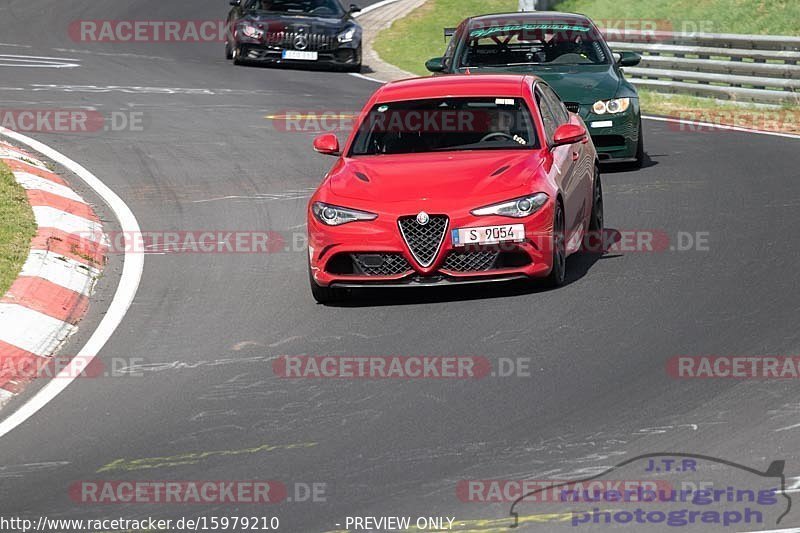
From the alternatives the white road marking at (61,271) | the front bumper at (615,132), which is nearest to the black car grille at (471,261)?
the white road marking at (61,271)

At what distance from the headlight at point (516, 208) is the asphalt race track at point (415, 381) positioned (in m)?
0.59

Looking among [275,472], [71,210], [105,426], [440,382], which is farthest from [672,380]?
[71,210]

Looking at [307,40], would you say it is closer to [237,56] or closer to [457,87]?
[237,56]

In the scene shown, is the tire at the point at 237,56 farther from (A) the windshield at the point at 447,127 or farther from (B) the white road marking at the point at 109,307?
(A) the windshield at the point at 447,127

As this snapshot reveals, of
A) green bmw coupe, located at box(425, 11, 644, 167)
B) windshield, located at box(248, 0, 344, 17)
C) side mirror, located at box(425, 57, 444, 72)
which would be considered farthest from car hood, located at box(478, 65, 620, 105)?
windshield, located at box(248, 0, 344, 17)

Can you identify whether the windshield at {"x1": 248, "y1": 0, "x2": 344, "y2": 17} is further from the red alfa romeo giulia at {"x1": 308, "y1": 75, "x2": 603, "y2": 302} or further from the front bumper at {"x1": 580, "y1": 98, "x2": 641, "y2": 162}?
the red alfa romeo giulia at {"x1": 308, "y1": 75, "x2": 603, "y2": 302}

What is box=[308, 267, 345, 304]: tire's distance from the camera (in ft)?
34.9

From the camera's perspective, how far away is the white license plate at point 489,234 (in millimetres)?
10281

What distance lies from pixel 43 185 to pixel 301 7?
1463 cm

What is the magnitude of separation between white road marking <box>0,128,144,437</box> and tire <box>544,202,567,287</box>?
9.69ft

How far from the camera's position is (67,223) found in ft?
42.3

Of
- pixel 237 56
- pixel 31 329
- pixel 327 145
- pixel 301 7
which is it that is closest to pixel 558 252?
pixel 327 145

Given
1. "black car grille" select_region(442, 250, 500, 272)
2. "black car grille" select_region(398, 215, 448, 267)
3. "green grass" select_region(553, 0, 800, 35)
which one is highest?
"black car grille" select_region(398, 215, 448, 267)

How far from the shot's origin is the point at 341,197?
35.0 feet
